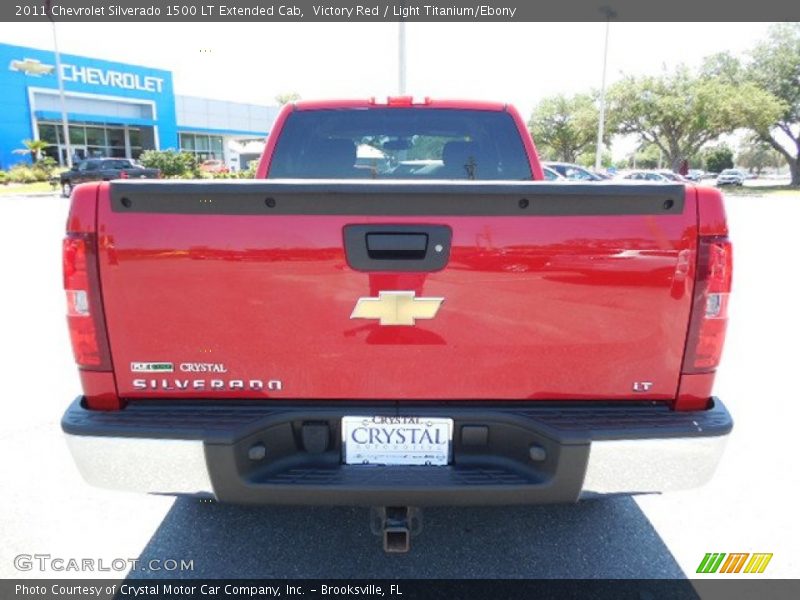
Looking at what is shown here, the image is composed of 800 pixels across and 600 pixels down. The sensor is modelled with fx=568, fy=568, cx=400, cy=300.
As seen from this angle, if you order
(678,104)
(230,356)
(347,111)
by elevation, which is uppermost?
(678,104)

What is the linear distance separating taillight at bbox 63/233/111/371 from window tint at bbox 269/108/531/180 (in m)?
1.73

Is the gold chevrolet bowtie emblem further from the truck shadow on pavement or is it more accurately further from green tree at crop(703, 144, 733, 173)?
green tree at crop(703, 144, 733, 173)

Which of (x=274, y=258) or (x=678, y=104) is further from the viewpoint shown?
(x=678, y=104)

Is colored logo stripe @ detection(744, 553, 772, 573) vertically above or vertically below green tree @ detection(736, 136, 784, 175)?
below

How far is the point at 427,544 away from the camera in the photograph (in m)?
2.70

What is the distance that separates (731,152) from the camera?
3514 inches

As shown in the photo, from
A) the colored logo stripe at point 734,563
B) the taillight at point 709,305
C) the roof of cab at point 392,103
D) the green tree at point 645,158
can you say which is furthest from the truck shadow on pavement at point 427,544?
the green tree at point 645,158

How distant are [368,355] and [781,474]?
2.85m

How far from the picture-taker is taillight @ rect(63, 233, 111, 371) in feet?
6.24

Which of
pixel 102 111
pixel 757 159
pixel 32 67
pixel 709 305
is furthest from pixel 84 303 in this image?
pixel 757 159

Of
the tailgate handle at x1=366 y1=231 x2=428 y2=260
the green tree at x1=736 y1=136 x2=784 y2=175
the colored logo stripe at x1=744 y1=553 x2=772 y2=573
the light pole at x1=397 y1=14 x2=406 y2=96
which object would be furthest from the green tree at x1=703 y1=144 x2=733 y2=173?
the tailgate handle at x1=366 y1=231 x2=428 y2=260

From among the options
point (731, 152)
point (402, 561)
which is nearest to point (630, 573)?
point (402, 561)

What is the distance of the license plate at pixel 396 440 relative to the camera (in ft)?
6.57

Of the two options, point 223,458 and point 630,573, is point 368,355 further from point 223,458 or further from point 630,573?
point 630,573
